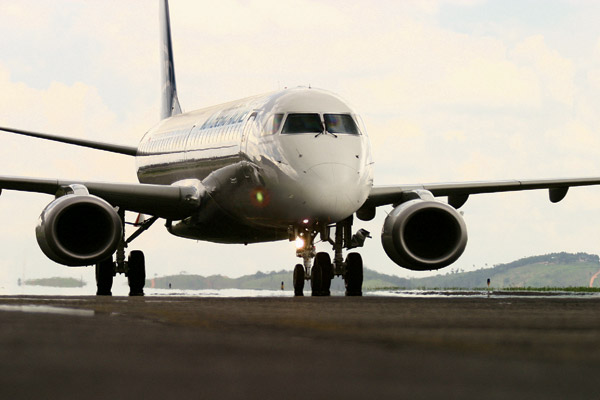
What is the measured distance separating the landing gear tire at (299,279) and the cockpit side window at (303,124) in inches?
163

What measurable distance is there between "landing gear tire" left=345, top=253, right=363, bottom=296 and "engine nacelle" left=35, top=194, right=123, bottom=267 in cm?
461

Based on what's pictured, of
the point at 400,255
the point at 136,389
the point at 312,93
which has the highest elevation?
the point at 312,93

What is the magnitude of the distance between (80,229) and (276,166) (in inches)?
139

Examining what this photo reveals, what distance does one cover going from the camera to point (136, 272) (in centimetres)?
2450

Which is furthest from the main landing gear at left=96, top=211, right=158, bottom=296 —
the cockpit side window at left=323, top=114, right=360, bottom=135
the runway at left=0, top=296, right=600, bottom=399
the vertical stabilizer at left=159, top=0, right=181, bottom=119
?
the runway at left=0, top=296, right=600, bottom=399

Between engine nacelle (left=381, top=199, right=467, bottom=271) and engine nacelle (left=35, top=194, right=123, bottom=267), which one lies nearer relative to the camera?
engine nacelle (left=35, top=194, right=123, bottom=267)

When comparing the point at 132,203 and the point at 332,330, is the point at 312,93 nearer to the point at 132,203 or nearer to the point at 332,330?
the point at 132,203

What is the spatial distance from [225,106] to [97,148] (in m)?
4.61

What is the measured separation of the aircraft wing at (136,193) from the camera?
22047mm

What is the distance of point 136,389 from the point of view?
14.8 ft

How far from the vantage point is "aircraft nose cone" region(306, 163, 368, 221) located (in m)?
18.5

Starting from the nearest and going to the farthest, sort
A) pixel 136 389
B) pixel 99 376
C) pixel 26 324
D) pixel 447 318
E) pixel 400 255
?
pixel 136 389, pixel 99 376, pixel 26 324, pixel 447 318, pixel 400 255

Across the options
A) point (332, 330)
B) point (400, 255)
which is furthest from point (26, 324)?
point (400, 255)

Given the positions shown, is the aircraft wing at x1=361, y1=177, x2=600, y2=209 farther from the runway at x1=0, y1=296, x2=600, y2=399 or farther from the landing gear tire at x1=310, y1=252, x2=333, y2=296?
the runway at x1=0, y1=296, x2=600, y2=399
